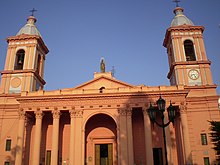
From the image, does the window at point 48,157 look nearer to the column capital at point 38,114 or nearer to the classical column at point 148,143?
the column capital at point 38,114

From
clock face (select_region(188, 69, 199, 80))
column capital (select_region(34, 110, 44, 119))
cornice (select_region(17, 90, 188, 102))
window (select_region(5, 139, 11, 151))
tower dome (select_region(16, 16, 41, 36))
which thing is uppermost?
tower dome (select_region(16, 16, 41, 36))

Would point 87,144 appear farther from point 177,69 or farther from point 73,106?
point 177,69

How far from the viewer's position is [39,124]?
25109 millimetres

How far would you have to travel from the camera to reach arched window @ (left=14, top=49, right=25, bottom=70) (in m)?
31.2

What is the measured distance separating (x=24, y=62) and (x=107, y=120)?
12.4 m

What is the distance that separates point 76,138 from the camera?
24484mm

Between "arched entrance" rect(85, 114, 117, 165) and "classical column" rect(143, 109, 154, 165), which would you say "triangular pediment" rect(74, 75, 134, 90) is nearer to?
"arched entrance" rect(85, 114, 117, 165)

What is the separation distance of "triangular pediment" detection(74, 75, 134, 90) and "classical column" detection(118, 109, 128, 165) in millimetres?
3676

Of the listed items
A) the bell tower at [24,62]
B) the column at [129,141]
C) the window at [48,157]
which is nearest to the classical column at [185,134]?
the column at [129,141]

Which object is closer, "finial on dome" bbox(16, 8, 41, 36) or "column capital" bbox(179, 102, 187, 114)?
"column capital" bbox(179, 102, 187, 114)

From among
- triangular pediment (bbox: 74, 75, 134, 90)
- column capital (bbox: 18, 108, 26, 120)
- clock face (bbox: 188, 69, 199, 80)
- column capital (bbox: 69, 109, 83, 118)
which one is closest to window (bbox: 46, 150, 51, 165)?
column capital (bbox: 18, 108, 26, 120)

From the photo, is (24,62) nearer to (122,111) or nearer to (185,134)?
(122,111)

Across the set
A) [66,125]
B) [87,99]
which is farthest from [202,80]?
[66,125]

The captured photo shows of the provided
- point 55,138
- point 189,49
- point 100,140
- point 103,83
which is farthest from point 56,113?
point 189,49
